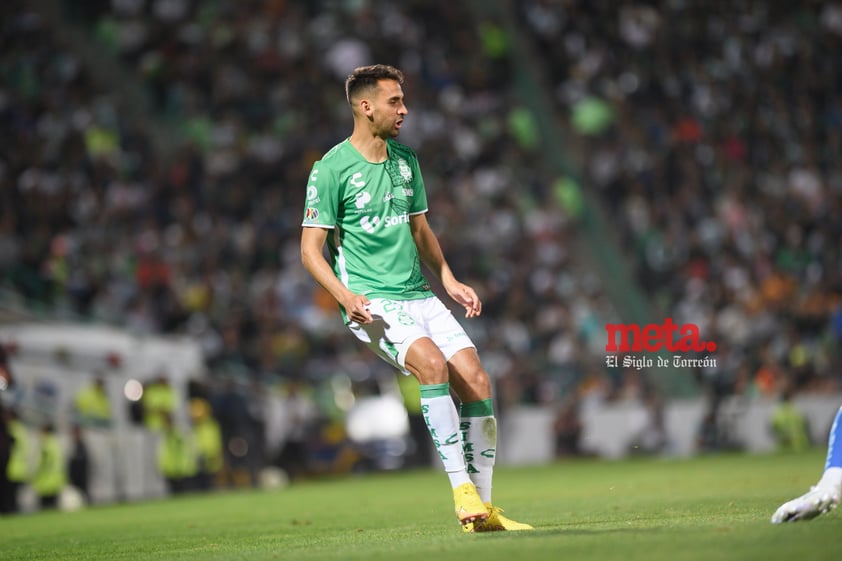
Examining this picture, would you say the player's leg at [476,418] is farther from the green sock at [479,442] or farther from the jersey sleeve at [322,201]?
the jersey sleeve at [322,201]

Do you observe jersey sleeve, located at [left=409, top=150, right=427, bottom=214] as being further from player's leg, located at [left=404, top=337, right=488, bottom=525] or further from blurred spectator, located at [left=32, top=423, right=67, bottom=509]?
blurred spectator, located at [left=32, top=423, right=67, bottom=509]

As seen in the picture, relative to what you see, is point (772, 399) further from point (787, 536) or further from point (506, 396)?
point (787, 536)

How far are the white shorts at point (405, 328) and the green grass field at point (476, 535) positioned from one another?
1108 millimetres

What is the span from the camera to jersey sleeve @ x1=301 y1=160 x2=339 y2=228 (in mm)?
7957

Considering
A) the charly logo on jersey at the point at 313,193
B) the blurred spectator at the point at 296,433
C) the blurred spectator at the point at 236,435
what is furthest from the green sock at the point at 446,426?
the blurred spectator at the point at 296,433

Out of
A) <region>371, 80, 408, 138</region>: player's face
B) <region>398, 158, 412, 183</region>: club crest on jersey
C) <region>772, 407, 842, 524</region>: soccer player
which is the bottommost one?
<region>772, 407, 842, 524</region>: soccer player

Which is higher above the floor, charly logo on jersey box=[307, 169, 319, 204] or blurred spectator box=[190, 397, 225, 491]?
charly logo on jersey box=[307, 169, 319, 204]

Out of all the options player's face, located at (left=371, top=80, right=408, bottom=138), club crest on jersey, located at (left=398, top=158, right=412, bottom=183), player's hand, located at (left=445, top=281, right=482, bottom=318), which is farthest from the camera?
club crest on jersey, located at (left=398, top=158, right=412, bottom=183)

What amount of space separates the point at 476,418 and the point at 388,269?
1045mm

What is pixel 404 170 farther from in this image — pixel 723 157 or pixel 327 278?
pixel 723 157

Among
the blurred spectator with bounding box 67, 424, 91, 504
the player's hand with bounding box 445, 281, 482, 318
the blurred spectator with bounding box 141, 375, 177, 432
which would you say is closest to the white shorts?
the player's hand with bounding box 445, 281, 482, 318

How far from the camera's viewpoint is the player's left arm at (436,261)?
322 inches

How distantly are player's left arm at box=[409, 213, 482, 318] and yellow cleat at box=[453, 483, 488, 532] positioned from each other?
116 centimetres

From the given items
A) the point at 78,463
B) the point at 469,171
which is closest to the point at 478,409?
the point at 78,463
